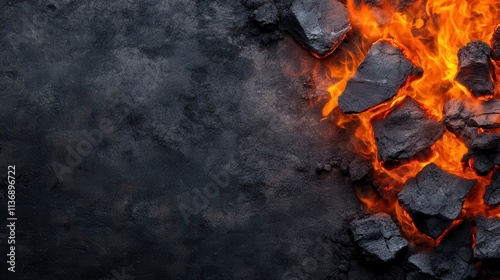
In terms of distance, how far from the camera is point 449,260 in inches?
358

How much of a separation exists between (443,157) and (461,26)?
181 centimetres

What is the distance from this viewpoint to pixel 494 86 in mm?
9094

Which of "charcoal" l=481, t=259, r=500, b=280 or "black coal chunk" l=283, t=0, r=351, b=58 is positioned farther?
"black coal chunk" l=283, t=0, r=351, b=58

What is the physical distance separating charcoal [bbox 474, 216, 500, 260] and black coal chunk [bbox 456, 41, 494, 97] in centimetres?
165

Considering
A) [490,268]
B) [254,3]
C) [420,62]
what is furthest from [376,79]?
[490,268]

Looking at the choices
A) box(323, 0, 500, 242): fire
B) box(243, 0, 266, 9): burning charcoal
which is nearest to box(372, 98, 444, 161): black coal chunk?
box(323, 0, 500, 242): fire

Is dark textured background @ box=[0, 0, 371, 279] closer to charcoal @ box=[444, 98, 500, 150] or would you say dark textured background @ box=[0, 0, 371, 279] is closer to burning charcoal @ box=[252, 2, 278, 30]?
burning charcoal @ box=[252, 2, 278, 30]

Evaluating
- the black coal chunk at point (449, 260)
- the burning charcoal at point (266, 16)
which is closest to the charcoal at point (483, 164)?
the black coal chunk at point (449, 260)

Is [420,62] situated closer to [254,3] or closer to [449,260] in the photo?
[254,3]

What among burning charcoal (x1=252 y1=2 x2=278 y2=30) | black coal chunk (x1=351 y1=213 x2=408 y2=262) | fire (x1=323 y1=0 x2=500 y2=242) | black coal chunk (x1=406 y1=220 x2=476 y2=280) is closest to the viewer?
black coal chunk (x1=406 y1=220 x2=476 y2=280)

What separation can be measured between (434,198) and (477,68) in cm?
176

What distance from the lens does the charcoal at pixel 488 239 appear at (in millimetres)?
8758

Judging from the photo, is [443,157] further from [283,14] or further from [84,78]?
[84,78]

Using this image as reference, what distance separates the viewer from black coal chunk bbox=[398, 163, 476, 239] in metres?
8.85
